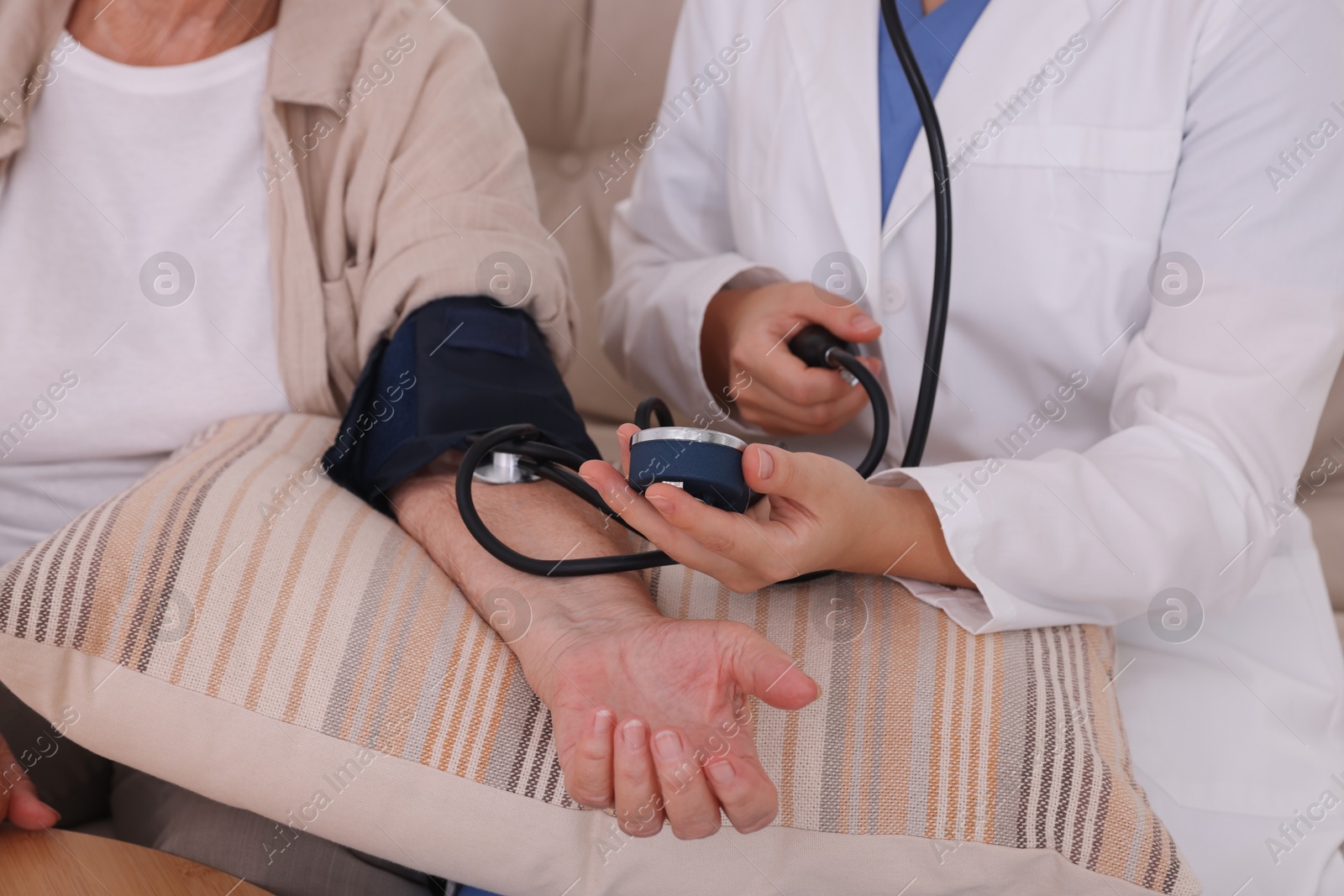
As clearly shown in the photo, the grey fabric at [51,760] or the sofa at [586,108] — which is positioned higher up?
the sofa at [586,108]

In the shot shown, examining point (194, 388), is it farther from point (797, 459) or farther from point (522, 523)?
point (797, 459)

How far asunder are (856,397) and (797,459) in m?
0.30

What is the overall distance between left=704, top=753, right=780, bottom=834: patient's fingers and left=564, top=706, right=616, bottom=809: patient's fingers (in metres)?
0.05

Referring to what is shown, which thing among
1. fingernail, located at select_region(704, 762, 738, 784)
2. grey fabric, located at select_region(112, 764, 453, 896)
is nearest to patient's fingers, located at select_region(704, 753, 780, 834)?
fingernail, located at select_region(704, 762, 738, 784)

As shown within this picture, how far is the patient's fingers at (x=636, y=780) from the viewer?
0.48 meters

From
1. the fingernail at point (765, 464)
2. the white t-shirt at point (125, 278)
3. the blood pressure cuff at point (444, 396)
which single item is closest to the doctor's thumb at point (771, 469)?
the fingernail at point (765, 464)

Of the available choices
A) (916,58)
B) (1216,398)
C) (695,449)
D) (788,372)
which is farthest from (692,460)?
Answer: (916,58)

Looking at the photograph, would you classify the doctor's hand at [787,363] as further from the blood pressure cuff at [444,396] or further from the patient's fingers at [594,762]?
the patient's fingers at [594,762]

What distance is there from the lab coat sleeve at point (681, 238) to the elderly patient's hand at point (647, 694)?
0.36 metres

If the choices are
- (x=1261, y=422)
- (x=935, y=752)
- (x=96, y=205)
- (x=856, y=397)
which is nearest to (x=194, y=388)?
(x=96, y=205)

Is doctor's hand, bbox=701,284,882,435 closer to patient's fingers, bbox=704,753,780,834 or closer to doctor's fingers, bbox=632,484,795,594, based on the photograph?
doctor's fingers, bbox=632,484,795,594

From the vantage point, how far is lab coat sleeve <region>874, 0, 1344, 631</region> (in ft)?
2.06

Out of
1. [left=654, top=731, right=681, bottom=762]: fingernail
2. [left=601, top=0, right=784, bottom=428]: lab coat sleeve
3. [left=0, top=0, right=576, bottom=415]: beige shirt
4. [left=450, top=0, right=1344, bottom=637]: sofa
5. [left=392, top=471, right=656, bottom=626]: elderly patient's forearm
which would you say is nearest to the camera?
[left=654, top=731, right=681, bottom=762]: fingernail

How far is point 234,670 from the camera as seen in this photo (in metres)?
0.54
